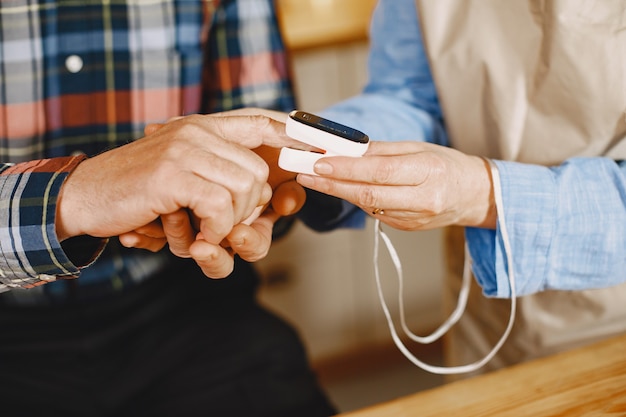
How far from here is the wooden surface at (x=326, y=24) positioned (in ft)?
4.83

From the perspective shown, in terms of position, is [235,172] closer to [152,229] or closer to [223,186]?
[223,186]

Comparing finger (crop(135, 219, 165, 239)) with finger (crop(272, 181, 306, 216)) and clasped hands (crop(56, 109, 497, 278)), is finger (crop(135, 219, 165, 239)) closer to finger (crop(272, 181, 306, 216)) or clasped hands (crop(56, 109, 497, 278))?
clasped hands (crop(56, 109, 497, 278))

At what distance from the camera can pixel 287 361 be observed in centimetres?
102

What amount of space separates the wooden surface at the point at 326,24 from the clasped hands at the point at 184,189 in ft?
2.70

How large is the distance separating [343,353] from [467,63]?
3.93ft

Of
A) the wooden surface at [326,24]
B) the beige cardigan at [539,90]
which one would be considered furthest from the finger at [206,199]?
the wooden surface at [326,24]

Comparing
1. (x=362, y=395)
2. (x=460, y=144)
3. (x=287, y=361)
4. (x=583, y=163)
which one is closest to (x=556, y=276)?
(x=583, y=163)

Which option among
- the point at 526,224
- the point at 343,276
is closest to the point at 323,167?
the point at 526,224

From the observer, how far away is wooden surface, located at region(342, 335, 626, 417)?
1.88 feet

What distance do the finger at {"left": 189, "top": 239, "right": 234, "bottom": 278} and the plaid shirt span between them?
388 mm

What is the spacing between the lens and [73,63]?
0.98m

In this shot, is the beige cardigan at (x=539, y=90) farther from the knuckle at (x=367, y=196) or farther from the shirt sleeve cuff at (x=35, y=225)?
the shirt sleeve cuff at (x=35, y=225)

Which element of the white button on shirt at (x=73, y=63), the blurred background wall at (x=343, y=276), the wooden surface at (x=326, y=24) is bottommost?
the blurred background wall at (x=343, y=276)

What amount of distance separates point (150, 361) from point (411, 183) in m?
0.54
